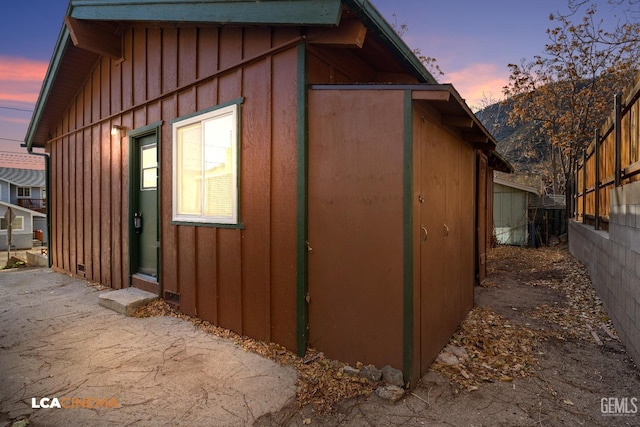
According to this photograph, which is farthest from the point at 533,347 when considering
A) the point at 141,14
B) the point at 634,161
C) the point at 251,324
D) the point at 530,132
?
the point at 530,132

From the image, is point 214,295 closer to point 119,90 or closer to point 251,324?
point 251,324

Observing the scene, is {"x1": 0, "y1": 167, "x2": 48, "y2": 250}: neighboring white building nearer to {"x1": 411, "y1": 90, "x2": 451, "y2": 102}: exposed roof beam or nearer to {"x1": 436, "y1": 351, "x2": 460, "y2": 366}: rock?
{"x1": 436, "y1": 351, "x2": 460, "y2": 366}: rock

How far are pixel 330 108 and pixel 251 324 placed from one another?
2.38 meters

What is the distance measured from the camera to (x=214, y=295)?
12.6 ft

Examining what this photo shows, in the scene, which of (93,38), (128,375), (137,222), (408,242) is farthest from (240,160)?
(93,38)

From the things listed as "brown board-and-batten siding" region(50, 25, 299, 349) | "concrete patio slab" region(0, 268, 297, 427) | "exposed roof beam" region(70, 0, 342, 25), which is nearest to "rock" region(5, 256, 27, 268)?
"brown board-and-batten siding" region(50, 25, 299, 349)

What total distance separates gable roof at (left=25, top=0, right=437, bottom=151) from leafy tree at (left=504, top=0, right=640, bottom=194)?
1085cm

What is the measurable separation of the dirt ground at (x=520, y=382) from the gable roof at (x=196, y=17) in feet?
9.97

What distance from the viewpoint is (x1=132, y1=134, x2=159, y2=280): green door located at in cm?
500

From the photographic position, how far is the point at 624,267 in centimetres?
342

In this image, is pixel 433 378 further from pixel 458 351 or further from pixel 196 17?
pixel 196 17

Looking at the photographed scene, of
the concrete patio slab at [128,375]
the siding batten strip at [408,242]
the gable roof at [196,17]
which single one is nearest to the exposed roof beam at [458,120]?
the gable roof at [196,17]

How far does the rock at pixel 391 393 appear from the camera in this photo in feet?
7.86

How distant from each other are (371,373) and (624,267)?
305 centimetres
